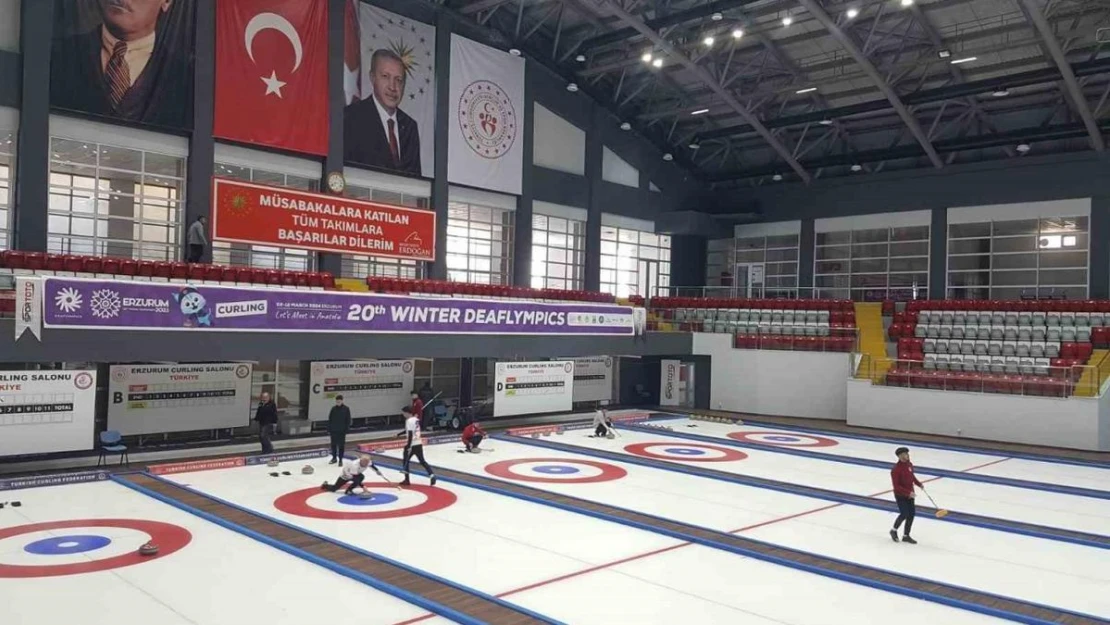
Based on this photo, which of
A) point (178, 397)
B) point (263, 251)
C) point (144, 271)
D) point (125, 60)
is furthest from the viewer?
point (263, 251)

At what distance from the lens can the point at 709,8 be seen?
104 feet

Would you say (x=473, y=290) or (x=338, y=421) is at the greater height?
(x=473, y=290)

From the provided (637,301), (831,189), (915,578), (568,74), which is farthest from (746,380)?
(915,578)

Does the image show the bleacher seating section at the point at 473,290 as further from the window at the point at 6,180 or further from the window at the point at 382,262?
the window at the point at 6,180

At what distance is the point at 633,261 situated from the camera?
45.8 m

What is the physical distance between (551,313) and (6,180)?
18.4 meters

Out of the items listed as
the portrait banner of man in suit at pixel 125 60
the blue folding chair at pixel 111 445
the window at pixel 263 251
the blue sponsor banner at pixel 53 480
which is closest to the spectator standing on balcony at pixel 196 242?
the window at pixel 263 251

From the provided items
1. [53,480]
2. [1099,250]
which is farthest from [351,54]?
[1099,250]

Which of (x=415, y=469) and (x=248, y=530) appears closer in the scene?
(x=248, y=530)

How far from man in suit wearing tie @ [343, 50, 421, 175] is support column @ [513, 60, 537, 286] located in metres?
6.04

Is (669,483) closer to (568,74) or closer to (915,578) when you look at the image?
(915,578)

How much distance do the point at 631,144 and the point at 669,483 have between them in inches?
1120

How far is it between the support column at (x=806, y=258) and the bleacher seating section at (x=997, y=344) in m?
7.78

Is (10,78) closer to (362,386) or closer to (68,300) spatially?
(68,300)
